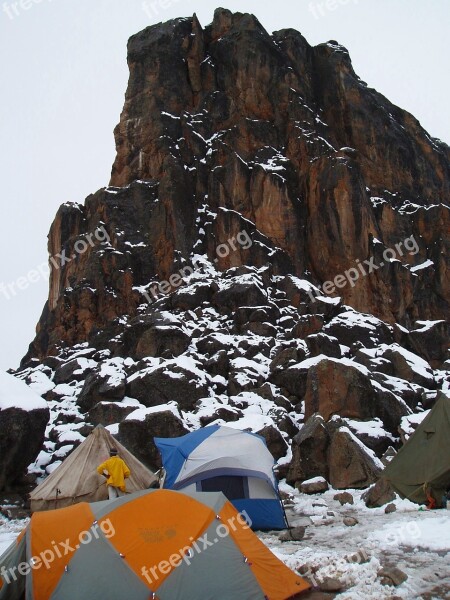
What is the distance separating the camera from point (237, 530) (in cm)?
796

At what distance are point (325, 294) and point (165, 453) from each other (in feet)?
103

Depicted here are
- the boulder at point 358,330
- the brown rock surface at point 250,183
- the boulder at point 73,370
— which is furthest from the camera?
the brown rock surface at point 250,183

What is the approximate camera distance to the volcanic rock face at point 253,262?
24.2 m

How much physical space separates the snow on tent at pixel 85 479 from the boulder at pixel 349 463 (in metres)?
6.12

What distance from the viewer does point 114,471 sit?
1266 cm

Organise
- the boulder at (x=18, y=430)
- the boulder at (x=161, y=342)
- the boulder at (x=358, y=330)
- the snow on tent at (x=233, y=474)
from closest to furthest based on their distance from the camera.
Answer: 1. the snow on tent at (x=233, y=474)
2. the boulder at (x=18, y=430)
3. the boulder at (x=161, y=342)
4. the boulder at (x=358, y=330)

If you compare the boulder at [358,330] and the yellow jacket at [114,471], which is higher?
the boulder at [358,330]

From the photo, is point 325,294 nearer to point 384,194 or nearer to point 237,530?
point 384,194

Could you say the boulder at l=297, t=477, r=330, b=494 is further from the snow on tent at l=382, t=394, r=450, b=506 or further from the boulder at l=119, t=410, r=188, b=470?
the boulder at l=119, t=410, r=188, b=470

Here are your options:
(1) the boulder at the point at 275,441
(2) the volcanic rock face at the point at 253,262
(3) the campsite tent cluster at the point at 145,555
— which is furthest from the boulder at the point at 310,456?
(3) the campsite tent cluster at the point at 145,555

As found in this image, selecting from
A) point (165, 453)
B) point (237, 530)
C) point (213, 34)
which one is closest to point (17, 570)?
point (237, 530)

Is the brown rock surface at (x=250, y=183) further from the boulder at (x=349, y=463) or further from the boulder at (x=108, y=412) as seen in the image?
the boulder at (x=349, y=463)

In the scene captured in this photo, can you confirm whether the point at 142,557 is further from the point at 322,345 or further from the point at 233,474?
the point at 322,345

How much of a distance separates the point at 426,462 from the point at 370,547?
4.83 meters
